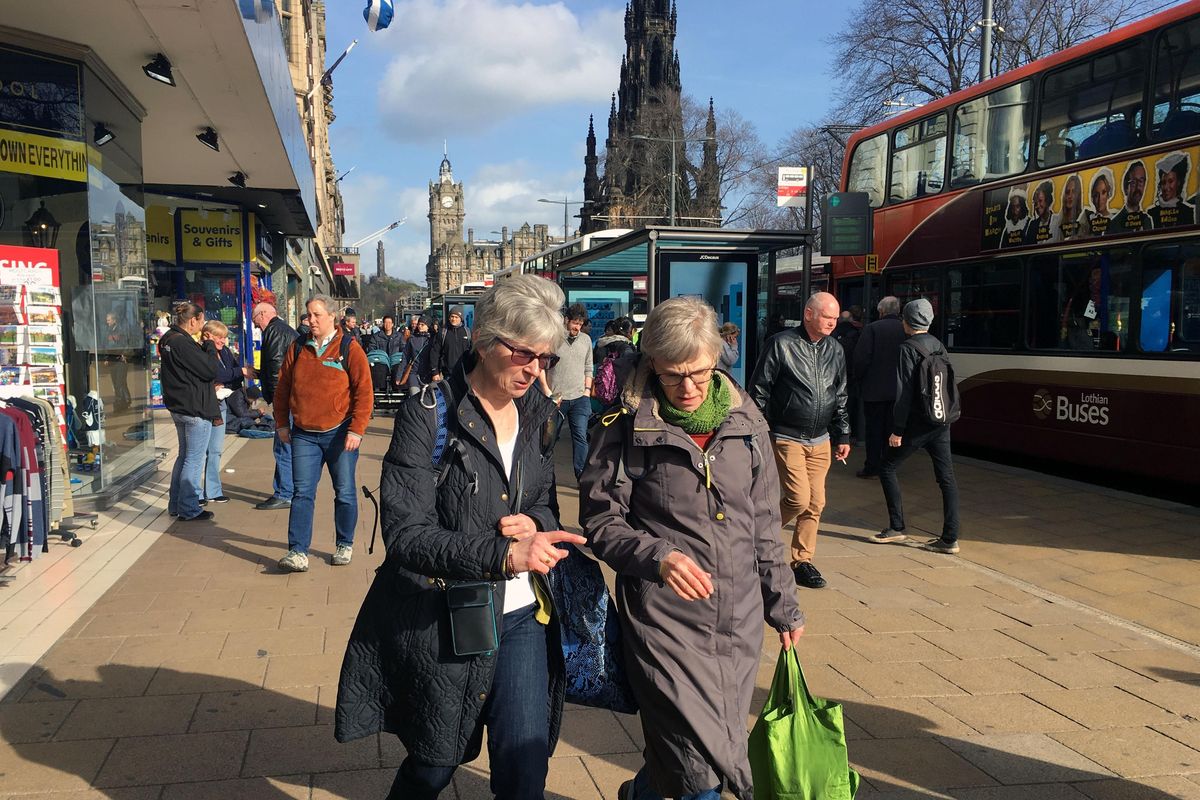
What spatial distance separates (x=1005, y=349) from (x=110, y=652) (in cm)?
920

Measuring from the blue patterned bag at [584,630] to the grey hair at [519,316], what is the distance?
1.98 feet

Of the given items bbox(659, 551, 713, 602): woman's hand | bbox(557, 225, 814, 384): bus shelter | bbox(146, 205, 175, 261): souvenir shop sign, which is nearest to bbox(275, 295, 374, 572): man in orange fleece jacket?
bbox(659, 551, 713, 602): woman's hand

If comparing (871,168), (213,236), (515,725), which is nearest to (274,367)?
(515,725)

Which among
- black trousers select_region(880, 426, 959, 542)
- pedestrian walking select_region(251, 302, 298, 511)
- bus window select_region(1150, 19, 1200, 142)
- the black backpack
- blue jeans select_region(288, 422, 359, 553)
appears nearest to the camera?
blue jeans select_region(288, 422, 359, 553)

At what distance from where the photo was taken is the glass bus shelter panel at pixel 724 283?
12.3m

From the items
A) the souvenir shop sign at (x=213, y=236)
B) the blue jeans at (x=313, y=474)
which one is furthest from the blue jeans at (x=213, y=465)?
the souvenir shop sign at (x=213, y=236)

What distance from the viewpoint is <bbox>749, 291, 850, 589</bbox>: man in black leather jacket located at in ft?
18.3

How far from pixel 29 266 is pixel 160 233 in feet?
32.5

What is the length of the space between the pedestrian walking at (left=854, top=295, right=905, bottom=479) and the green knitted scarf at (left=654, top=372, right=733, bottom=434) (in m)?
7.61

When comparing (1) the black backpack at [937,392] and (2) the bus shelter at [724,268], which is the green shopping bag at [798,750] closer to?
(1) the black backpack at [937,392]

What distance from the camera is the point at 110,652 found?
15.2 feet

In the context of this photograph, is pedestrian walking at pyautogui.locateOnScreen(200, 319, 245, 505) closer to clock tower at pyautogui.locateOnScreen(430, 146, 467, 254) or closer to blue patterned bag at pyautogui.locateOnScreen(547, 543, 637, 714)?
blue patterned bag at pyautogui.locateOnScreen(547, 543, 637, 714)

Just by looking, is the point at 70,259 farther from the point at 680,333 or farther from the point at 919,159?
the point at 919,159

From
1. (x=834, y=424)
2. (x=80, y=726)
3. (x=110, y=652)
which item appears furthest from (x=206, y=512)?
(x=834, y=424)
